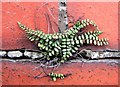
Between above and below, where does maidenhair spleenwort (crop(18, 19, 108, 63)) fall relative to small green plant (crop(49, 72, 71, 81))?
above

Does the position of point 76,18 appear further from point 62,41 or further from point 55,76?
point 55,76

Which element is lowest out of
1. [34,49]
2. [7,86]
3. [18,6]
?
[7,86]

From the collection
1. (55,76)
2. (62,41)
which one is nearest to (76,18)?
(62,41)

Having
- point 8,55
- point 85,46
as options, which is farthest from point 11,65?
point 85,46

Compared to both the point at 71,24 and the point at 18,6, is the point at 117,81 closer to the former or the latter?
the point at 71,24

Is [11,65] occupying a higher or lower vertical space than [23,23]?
lower

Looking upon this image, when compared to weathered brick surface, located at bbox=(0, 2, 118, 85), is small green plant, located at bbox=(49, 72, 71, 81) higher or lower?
lower

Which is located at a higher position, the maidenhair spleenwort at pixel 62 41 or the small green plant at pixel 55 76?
the maidenhair spleenwort at pixel 62 41

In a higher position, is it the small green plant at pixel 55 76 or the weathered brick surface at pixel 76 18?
the weathered brick surface at pixel 76 18
